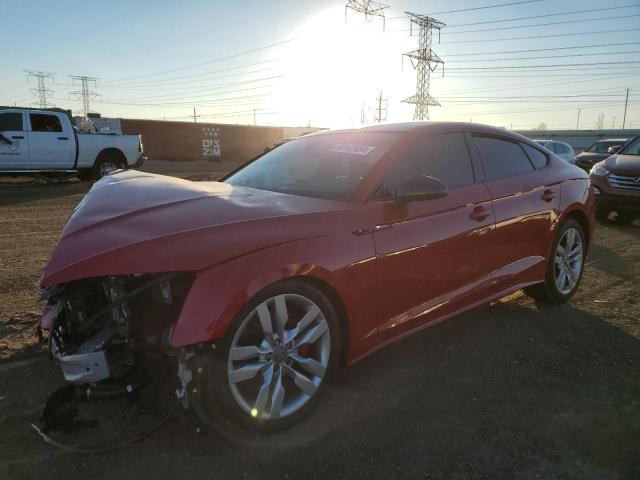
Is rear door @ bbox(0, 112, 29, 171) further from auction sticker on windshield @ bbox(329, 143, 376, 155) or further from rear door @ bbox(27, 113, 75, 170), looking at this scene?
auction sticker on windshield @ bbox(329, 143, 376, 155)

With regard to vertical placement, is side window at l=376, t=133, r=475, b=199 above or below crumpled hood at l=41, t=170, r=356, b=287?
above

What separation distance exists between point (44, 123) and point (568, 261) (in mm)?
13562

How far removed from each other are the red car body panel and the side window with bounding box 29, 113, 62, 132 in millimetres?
11676

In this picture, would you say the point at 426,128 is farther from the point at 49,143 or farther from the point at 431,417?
A: the point at 49,143

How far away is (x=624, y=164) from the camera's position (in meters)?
8.98

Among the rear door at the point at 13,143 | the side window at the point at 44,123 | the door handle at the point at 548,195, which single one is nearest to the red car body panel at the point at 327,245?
the door handle at the point at 548,195

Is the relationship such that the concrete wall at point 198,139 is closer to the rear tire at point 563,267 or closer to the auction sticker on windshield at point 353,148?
the rear tire at point 563,267

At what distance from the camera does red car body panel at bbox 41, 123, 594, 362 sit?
2.24m

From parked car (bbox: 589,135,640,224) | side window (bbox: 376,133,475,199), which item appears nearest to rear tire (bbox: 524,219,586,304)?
side window (bbox: 376,133,475,199)

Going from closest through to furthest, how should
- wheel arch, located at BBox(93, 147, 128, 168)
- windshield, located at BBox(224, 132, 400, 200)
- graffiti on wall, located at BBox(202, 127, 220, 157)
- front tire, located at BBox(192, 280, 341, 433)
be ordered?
front tire, located at BBox(192, 280, 341, 433) < windshield, located at BBox(224, 132, 400, 200) < wheel arch, located at BBox(93, 147, 128, 168) < graffiti on wall, located at BBox(202, 127, 220, 157)

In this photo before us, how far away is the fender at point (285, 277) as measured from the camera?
2209mm

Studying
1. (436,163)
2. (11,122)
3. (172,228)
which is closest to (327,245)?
(172,228)

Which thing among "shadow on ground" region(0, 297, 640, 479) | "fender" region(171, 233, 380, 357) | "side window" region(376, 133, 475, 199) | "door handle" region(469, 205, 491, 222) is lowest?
"shadow on ground" region(0, 297, 640, 479)

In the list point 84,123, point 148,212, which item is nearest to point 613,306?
point 148,212
